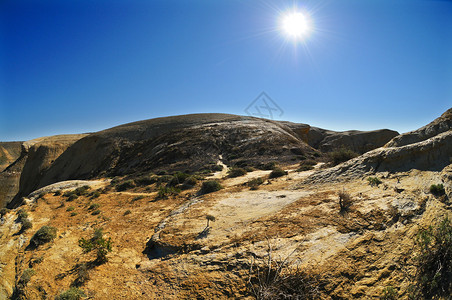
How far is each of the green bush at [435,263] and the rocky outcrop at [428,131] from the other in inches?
208

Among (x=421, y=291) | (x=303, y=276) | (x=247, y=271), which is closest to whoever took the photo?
(x=421, y=291)

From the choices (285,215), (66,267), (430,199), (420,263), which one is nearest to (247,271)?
(285,215)

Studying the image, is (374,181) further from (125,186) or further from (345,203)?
(125,186)

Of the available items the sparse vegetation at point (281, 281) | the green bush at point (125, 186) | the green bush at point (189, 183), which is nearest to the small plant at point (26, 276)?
the sparse vegetation at point (281, 281)

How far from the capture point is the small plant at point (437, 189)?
15.5 ft

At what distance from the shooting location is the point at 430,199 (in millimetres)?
4668

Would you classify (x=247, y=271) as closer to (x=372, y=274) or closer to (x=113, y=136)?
(x=372, y=274)

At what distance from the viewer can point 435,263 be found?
3242 mm

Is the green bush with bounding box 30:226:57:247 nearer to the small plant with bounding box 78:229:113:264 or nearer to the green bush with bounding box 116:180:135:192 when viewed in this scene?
the small plant with bounding box 78:229:113:264

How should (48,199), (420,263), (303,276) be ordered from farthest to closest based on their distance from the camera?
(48,199)
(303,276)
(420,263)

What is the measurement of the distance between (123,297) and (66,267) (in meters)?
2.86

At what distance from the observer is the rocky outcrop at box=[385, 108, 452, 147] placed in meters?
7.02

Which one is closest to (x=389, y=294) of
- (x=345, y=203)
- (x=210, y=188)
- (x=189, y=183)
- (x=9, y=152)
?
(x=345, y=203)

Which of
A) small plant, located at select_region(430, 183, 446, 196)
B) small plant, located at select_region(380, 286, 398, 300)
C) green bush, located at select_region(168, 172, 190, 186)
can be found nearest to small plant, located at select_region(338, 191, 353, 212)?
small plant, located at select_region(430, 183, 446, 196)
